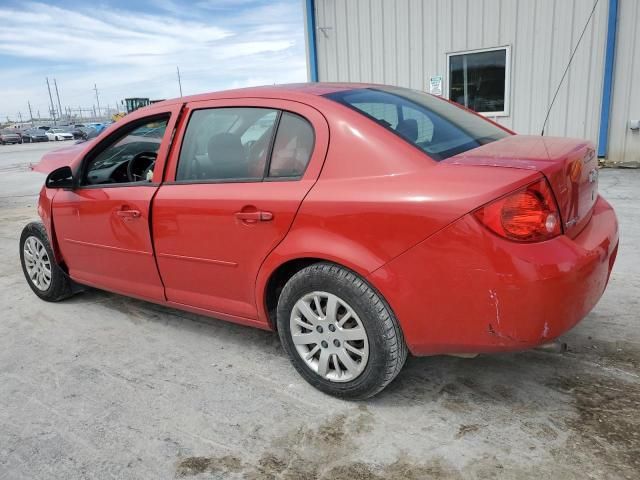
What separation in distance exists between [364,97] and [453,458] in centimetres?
183

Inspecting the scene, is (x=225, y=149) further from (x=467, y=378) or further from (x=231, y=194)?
(x=467, y=378)

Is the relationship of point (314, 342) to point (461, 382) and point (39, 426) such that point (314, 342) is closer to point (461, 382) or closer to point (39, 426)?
point (461, 382)

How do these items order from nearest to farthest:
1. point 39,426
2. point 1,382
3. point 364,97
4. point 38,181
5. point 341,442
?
point 341,442 < point 39,426 < point 364,97 < point 1,382 < point 38,181

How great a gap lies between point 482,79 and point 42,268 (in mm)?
8663

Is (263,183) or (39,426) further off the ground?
(263,183)

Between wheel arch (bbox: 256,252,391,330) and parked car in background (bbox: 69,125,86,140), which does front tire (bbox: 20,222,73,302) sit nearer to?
wheel arch (bbox: 256,252,391,330)

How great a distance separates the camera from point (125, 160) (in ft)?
13.0

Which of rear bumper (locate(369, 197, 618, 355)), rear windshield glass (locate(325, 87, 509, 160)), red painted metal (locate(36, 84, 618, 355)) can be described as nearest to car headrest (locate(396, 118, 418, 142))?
rear windshield glass (locate(325, 87, 509, 160))

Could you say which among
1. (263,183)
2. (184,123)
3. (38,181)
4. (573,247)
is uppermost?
(184,123)

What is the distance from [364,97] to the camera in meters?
2.89

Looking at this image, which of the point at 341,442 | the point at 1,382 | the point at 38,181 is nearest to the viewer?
the point at 341,442

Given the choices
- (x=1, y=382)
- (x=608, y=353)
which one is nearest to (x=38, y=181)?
(x=1, y=382)

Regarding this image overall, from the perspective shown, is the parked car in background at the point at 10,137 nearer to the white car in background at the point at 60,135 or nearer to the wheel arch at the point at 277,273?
the white car in background at the point at 60,135

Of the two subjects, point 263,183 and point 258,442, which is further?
point 263,183
